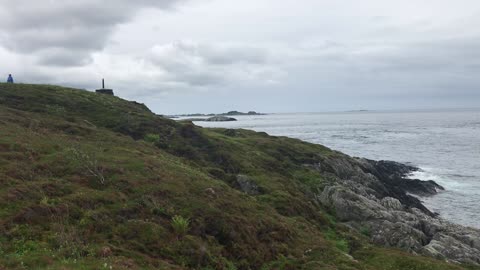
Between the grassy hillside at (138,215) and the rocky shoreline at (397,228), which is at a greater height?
the grassy hillside at (138,215)

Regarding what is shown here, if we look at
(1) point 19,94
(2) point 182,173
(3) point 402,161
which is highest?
(1) point 19,94

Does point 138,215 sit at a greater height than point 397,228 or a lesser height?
greater

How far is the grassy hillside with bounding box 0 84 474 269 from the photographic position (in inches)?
677

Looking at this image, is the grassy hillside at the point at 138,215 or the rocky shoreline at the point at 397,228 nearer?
the grassy hillside at the point at 138,215

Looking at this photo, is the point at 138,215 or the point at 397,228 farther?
the point at 397,228

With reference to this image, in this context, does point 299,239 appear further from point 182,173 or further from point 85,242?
point 85,242

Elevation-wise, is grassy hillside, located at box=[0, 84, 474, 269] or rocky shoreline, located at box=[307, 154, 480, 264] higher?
grassy hillside, located at box=[0, 84, 474, 269]

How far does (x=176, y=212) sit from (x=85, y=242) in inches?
238

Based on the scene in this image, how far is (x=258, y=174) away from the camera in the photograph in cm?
4097

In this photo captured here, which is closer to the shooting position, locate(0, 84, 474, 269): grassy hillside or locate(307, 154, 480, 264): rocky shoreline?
locate(0, 84, 474, 269): grassy hillside

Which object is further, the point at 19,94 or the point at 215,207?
the point at 19,94

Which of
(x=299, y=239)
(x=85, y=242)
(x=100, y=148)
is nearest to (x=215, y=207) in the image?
(x=299, y=239)

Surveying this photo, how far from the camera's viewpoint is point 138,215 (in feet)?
69.8

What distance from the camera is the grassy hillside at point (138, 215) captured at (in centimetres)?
1719
